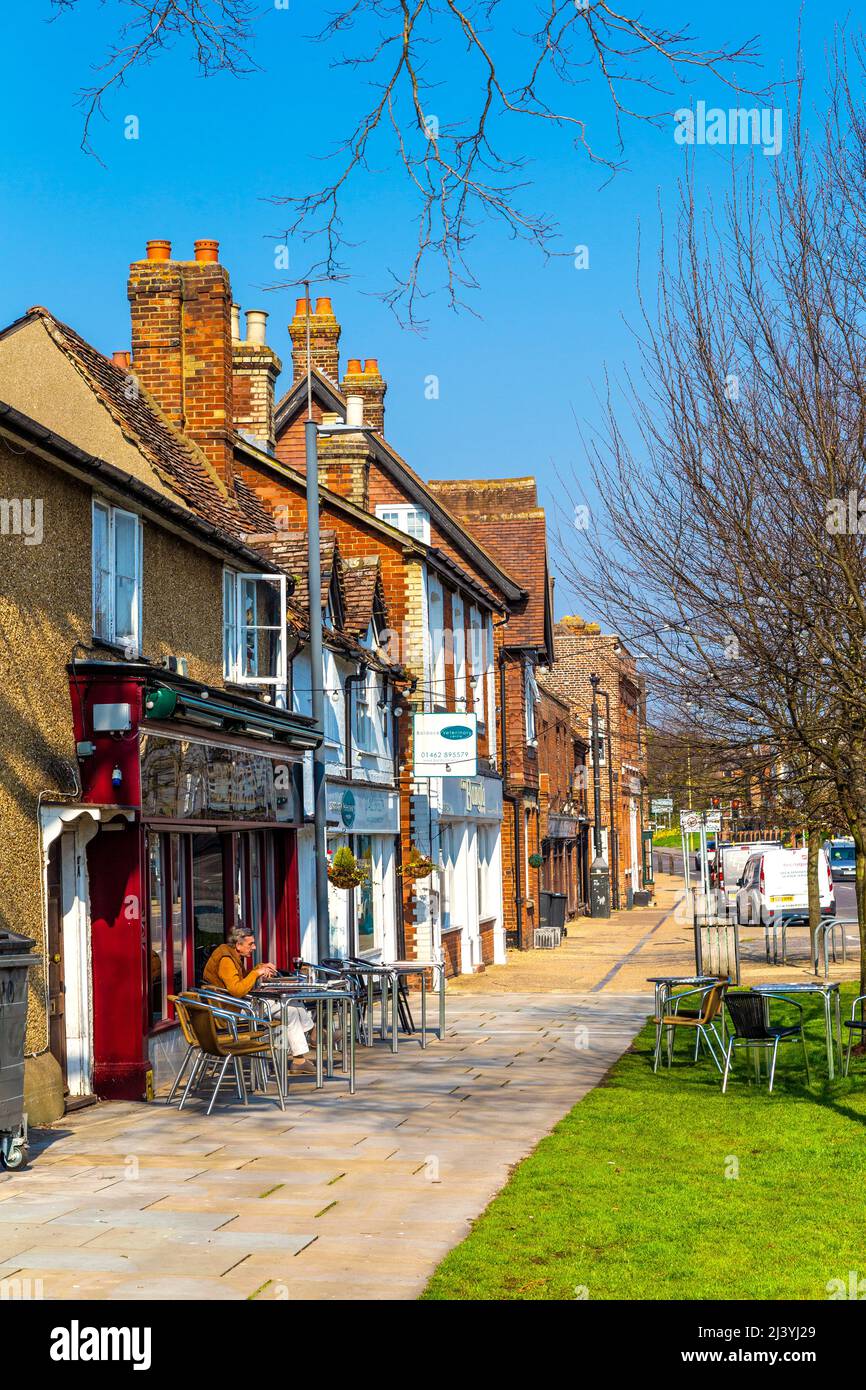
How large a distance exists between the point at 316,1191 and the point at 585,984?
1758cm

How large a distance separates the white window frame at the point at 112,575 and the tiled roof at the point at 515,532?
23.1m

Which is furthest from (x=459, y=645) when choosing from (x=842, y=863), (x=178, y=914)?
(x=842, y=863)

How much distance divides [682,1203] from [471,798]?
853 inches

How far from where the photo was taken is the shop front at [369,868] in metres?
21.9

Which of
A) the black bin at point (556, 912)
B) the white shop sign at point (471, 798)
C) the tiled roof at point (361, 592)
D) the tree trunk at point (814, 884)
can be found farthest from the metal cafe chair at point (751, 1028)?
the black bin at point (556, 912)

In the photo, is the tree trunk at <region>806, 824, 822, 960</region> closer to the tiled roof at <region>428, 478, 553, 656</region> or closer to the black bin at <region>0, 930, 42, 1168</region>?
the tiled roof at <region>428, 478, 553, 656</region>

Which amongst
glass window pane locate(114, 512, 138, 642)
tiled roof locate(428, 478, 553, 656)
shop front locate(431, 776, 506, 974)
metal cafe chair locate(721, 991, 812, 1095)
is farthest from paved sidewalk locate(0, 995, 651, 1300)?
tiled roof locate(428, 478, 553, 656)

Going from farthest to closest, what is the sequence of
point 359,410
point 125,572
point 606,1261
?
1. point 359,410
2. point 125,572
3. point 606,1261

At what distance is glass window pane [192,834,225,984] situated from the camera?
1617 cm

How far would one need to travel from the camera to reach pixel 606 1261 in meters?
7.51

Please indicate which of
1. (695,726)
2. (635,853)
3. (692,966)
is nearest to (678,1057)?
(695,726)

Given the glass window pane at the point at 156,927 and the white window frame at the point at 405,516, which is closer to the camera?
the glass window pane at the point at 156,927

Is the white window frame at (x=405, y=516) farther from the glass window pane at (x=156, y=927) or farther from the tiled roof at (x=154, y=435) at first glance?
the glass window pane at (x=156, y=927)

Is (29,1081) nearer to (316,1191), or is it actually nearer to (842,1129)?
(316,1191)
